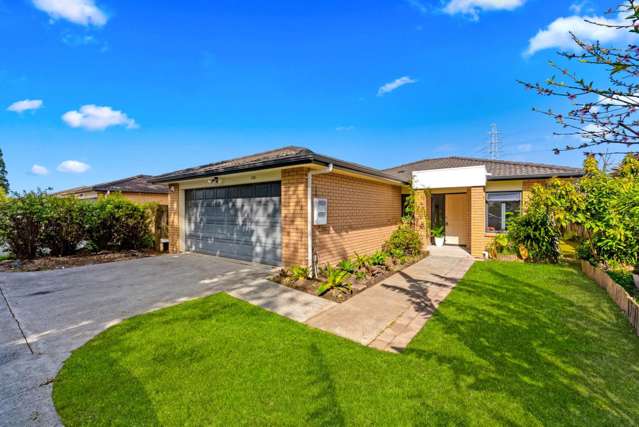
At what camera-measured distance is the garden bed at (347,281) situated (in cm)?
604

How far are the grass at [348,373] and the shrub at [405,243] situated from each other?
17.7 ft

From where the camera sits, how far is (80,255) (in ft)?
34.9

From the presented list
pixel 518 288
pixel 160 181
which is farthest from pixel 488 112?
pixel 160 181

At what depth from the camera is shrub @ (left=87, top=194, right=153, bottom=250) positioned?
36.6 ft

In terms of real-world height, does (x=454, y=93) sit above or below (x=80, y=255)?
above

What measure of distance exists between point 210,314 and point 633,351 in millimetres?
6413

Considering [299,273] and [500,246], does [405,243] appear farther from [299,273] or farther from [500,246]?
[299,273]

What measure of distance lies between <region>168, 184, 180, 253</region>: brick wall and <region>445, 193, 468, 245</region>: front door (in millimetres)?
13198

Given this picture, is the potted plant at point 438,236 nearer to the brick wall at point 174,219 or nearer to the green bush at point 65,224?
the brick wall at point 174,219

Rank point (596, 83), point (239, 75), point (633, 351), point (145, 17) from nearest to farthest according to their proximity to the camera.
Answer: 1. point (596, 83)
2. point (633, 351)
3. point (145, 17)
4. point (239, 75)

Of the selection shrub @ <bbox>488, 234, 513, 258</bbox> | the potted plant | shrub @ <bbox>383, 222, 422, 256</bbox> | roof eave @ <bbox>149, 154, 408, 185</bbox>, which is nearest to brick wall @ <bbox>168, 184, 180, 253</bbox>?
roof eave @ <bbox>149, 154, 408, 185</bbox>

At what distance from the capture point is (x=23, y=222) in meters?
9.68

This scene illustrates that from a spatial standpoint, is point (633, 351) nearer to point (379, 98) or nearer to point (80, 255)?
point (80, 255)

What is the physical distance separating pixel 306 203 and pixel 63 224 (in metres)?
9.96
